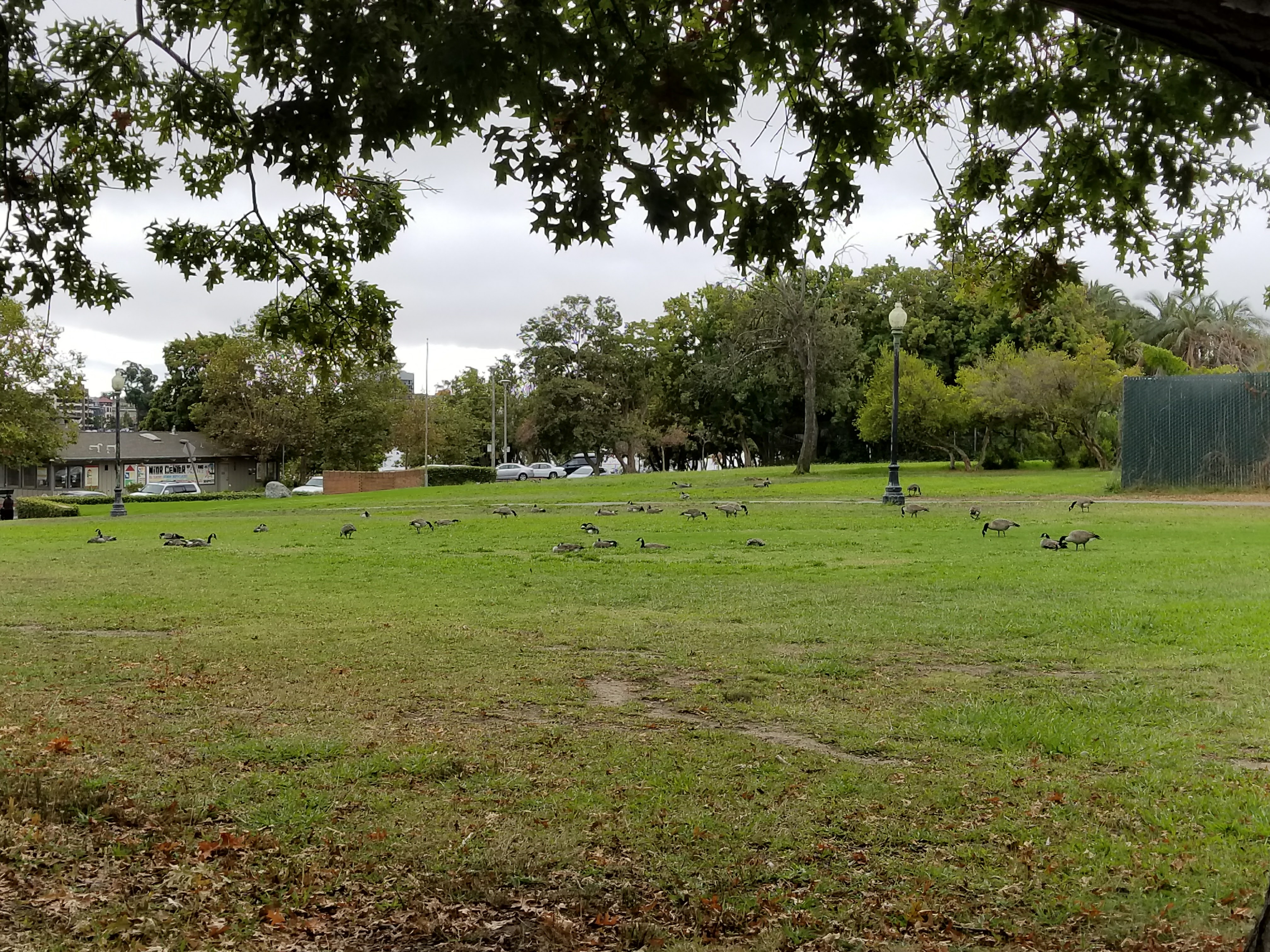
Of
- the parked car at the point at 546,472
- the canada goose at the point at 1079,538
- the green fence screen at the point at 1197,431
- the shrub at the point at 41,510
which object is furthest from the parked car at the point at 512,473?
the canada goose at the point at 1079,538

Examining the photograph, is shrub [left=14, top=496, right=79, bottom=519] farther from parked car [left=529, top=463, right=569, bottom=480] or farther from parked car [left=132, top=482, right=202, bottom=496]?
parked car [left=529, top=463, right=569, bottom=480]

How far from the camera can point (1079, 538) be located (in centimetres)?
1684

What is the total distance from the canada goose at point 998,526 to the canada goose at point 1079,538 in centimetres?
229

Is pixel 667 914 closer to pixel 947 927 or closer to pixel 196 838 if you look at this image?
pixel 947 927

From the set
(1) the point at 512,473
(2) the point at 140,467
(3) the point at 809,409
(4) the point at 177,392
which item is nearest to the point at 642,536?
(3) the point at 809,409

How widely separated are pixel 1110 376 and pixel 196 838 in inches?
1580

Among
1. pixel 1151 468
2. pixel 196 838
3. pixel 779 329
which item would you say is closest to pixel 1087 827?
pixel 196 838

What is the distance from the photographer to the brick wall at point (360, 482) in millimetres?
50469


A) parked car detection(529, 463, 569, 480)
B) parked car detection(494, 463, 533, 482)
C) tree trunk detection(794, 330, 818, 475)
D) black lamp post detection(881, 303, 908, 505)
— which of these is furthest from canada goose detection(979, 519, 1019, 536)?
parked car detection(529, 463, 569, 480)

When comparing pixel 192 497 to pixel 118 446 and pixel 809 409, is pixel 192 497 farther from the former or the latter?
pixel 809 409

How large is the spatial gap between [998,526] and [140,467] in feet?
215

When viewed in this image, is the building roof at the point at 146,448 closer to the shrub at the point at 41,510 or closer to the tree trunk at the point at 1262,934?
the shrub at the point at 41,510

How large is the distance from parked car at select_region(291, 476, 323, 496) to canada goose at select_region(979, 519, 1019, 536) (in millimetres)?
34926

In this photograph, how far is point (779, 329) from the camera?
47.5m
